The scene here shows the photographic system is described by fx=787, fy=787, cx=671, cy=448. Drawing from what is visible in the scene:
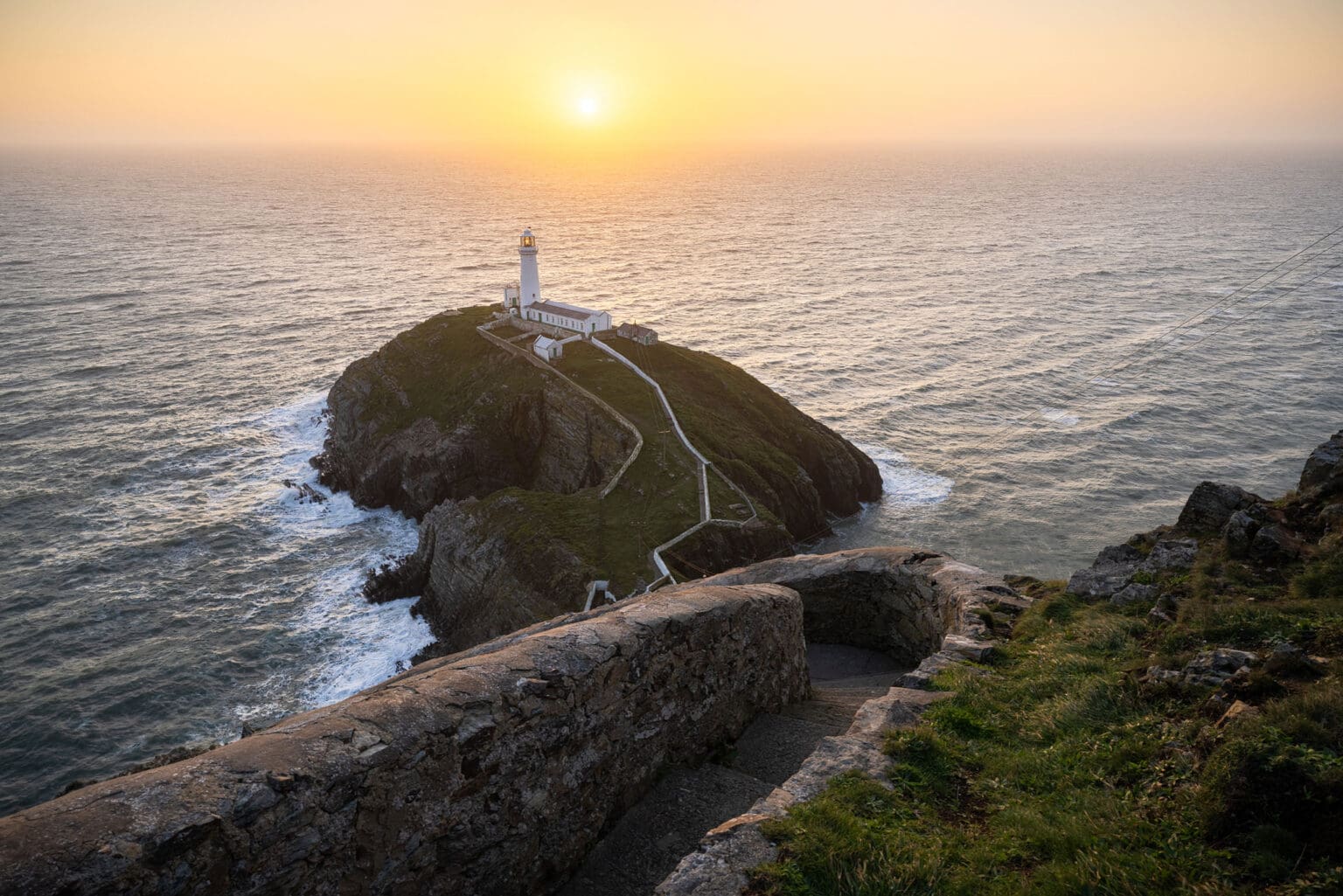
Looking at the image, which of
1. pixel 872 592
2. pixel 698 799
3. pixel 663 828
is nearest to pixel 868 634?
pixel 872 592

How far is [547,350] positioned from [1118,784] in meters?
55.3

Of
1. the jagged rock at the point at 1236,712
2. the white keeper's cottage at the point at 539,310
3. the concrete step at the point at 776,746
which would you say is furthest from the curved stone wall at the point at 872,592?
the white keeper's cottage at the point at 539,310

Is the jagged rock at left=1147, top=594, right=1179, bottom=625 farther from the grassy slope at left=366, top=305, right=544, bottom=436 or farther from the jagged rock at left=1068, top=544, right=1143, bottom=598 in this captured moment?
the grassy slope at left=366, top=305, right=544, bottom=436

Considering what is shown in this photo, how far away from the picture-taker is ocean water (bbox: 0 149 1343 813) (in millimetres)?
40281

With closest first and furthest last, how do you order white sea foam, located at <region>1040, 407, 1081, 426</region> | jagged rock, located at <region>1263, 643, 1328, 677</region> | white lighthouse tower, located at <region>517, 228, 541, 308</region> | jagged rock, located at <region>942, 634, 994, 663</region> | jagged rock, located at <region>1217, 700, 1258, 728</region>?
1. jagged rock, located at <region>1217, 700, 1258, 728</region>
2. jagged rock, located at <region>1263, 643, 1328, 677</region>
3. jagged rock, located at <region>942, 634, 994, 663</region>
4. white sea foam, located at <region>1040, 407, 1081, 426</region>
5. white lighthouse tower, located at <region>517, 228, 541, 308</region>

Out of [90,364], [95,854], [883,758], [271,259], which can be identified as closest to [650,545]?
[883,758]

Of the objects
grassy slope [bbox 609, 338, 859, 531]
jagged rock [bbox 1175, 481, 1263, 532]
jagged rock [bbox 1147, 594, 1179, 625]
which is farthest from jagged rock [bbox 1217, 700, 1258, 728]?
grassy slope [bbox 609, 338, 859, 531]

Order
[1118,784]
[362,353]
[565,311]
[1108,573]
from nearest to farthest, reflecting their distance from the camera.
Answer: [1118,784]
[1108,573]
[565,311]
[362,353]

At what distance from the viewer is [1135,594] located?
52.2 ft

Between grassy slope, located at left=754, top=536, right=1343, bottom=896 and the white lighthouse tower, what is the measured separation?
6164cm

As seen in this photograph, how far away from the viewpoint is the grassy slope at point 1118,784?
7.92 meters

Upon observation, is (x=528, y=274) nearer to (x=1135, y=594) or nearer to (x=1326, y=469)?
(x=1135, y=594)

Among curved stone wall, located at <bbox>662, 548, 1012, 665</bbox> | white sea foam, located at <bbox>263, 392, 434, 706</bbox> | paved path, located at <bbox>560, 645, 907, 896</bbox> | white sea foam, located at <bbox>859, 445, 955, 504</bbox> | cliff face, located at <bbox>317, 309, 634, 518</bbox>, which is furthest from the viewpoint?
white sea foam, located at <bbox>859, 445, 955, 504</bbox>

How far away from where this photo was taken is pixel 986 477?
2330 inches
